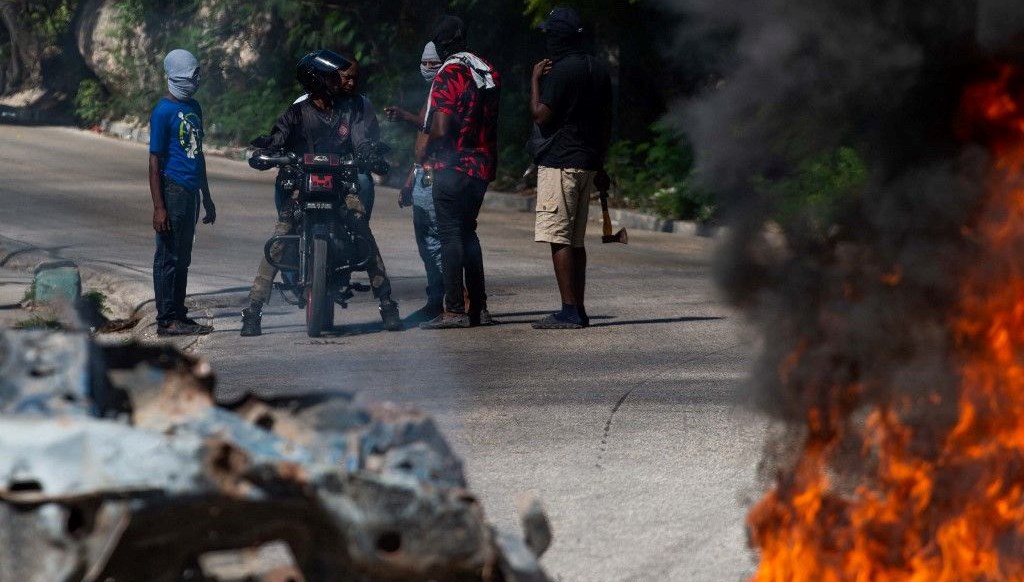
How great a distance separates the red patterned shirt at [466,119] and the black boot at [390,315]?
3.15ft

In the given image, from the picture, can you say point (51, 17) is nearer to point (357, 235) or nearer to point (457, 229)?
point (357, 235)

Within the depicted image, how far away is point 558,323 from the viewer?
392 inches

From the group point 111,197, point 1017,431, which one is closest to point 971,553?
point 1017,431

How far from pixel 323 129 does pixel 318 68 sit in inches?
15.1

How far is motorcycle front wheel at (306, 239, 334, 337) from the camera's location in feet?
31.1

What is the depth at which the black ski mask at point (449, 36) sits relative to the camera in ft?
31.7

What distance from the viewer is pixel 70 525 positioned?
3.16 m

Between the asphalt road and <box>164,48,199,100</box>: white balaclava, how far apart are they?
155 cm

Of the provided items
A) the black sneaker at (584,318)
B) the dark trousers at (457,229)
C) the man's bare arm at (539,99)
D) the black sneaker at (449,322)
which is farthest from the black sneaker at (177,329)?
the man's bare arm at (539,99)

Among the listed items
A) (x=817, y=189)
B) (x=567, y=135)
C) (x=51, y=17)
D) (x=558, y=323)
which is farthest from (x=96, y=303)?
(x=51, y=17)

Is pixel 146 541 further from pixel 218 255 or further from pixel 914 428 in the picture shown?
pixel 218 255

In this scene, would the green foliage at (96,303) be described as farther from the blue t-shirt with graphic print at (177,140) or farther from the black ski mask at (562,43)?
the black ski mask at (562,43)

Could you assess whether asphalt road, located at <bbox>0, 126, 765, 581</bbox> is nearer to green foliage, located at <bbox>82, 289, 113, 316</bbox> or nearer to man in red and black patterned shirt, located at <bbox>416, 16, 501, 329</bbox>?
green foliage, located at <bbox>82, 289, 113, 316</bbox>

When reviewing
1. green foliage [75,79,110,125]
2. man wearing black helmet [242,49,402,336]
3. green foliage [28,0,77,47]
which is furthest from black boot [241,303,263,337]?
green foliage [28,0,77,47]
